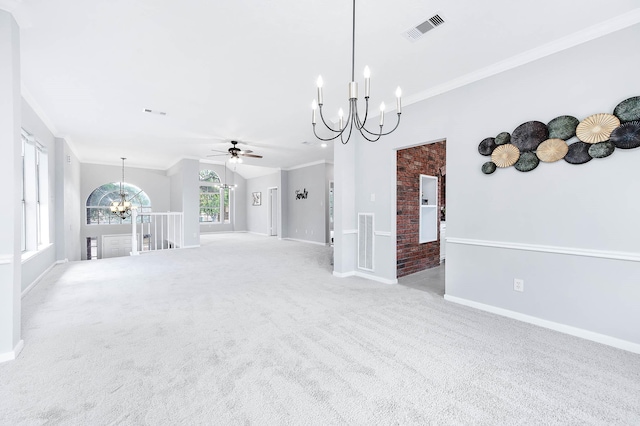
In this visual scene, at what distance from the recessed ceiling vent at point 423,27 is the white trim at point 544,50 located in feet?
3.34

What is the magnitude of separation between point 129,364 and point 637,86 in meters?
4.25

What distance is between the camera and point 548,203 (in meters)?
2.55

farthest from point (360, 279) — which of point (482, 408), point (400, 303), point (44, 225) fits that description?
point (44, 225)

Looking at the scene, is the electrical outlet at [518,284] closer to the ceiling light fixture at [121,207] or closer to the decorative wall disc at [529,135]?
the decorative wall disc at [529,135]

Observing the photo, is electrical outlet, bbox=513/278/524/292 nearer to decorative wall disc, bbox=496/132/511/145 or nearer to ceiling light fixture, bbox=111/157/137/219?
decorative wall disc, bbox=496/132/511/145

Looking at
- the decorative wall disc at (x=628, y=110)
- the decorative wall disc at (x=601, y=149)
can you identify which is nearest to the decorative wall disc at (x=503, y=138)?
the decorative wall disc at (x=601, y=149)

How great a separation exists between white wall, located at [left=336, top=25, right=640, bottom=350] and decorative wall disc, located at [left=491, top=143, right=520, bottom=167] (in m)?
0.10

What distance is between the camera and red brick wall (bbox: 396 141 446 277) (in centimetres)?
416

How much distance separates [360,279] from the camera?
13.9ft

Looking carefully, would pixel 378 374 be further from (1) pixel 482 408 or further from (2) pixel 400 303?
(2) pixel 400 303

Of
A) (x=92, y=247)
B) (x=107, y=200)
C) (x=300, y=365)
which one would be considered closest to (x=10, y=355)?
(x=300, y=365)

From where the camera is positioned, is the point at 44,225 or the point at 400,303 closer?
the point at 400,303

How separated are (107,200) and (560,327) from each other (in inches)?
482

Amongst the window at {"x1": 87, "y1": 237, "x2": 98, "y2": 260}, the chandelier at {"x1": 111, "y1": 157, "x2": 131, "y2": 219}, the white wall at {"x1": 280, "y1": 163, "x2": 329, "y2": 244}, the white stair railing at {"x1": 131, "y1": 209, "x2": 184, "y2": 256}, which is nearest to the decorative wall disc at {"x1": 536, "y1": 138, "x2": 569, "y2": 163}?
the white wall at {"x1": 280, "y1": 163, "x2": 329, "y2": 244}
